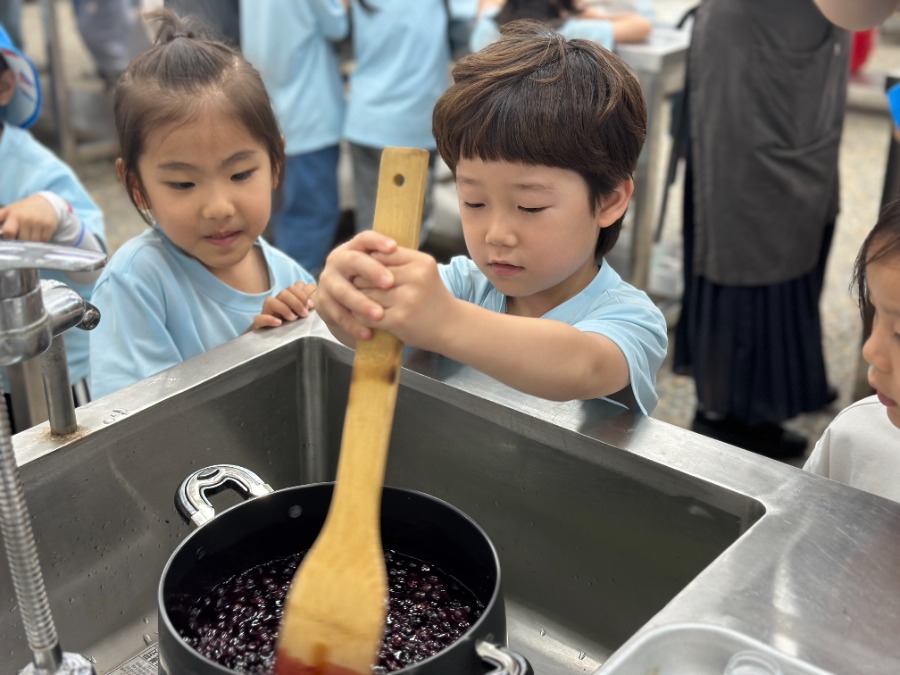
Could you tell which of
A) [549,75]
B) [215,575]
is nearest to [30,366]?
[215,575]

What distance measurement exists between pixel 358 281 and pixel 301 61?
2242mm

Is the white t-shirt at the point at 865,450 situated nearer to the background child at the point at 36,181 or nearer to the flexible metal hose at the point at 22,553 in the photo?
the flexible metal hose at the point at 22,553

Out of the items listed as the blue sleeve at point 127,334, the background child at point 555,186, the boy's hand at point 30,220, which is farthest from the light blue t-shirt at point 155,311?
the background child at point 555,186

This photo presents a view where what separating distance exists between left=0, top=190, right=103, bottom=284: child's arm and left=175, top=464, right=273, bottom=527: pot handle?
0.68 metres

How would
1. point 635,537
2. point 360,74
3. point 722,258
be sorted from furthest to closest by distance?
point 360,74, point 722,258, point 635,537

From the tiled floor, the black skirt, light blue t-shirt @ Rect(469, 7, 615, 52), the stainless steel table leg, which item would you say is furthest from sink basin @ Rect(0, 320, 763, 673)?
the stainless steel table leg

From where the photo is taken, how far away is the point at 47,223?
1.52 metres

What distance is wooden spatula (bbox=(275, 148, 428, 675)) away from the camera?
2.28ft

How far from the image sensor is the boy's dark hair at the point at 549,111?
968mm

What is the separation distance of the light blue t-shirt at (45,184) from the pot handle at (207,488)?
0.89m

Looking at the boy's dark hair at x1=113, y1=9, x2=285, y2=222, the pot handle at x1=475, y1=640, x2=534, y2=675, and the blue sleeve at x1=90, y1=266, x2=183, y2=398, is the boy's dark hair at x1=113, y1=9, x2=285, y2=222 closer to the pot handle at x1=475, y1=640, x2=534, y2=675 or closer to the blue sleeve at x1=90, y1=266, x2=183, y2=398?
→ the blue sleeve at x1=90, y1=266, x2=183, y2=398

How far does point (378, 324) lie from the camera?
70cm

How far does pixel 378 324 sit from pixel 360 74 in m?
2.29

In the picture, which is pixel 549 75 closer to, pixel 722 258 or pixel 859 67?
pixel 722 258
